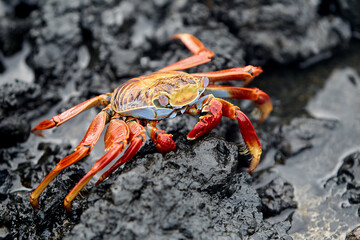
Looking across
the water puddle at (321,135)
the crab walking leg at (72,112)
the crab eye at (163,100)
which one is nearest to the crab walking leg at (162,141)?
the crab eye at (163,100)

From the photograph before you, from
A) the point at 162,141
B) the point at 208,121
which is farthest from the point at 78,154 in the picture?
the point at 208,121

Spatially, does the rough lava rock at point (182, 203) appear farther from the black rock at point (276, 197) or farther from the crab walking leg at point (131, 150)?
the black rock at point (276, 197)

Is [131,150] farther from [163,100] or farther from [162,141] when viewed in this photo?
[163,100]

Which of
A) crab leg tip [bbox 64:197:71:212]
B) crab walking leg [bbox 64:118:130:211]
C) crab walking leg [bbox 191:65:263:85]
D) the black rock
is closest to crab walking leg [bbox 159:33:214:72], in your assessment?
crab walking leg [bbox 191:65:263:85]

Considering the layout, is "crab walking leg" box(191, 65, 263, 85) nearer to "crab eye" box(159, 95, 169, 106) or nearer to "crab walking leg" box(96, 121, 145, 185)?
"crab eye" box(159, 95, 169, 106)

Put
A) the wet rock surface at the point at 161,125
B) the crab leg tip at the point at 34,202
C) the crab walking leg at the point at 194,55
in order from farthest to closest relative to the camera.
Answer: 1. the crab walking leg at the point at 194,55
2. the crab leg tip at the point at 34,202
3. the wet rock surface at the point at 161,125

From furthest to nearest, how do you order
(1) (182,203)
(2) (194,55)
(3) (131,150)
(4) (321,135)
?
(4) (321,135) → (2) (194,55) → (3) (131,150) → (1) (182,203)

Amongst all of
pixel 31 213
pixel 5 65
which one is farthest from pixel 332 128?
pixel 5 65

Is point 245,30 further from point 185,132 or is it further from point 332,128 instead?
point 185,132
